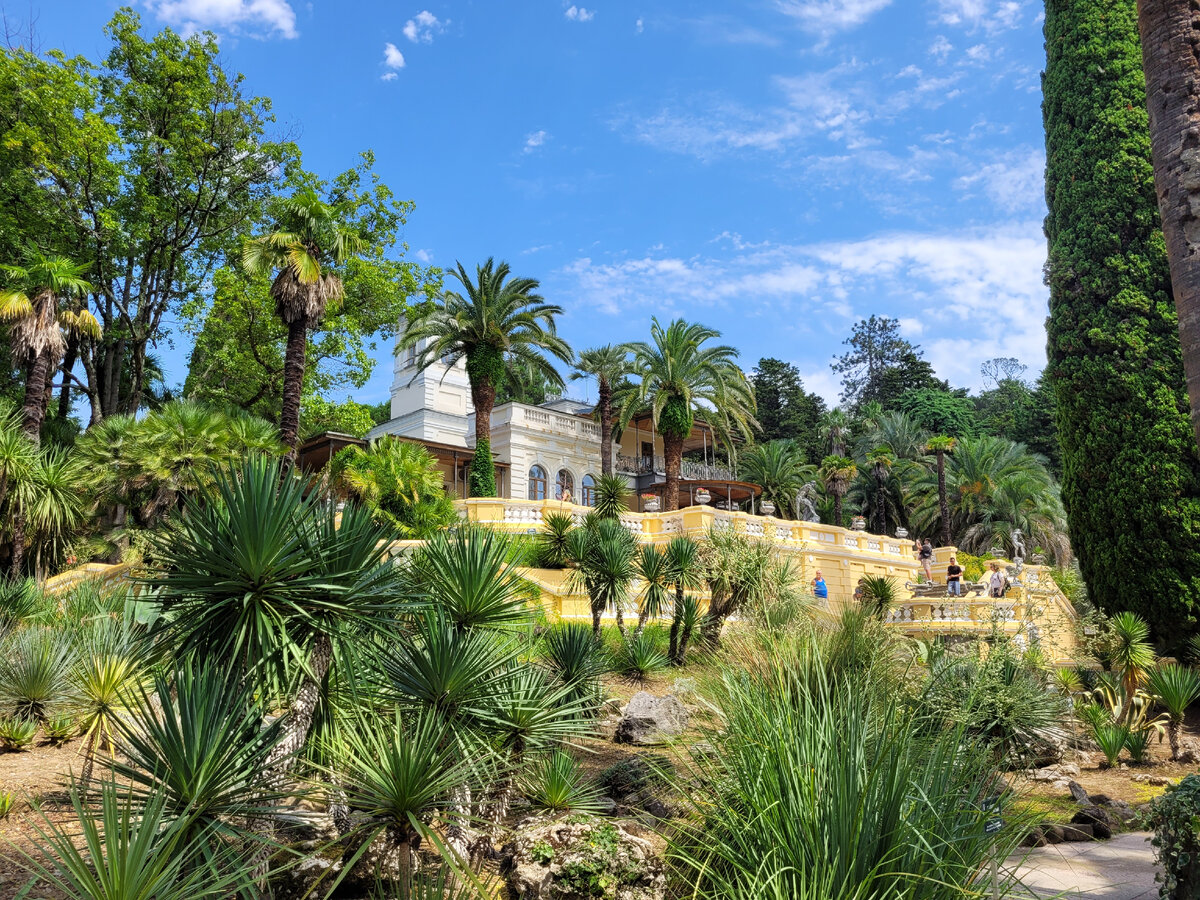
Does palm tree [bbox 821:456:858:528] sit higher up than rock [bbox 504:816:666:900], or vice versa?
palm tree [bbox 821:456:858:528]

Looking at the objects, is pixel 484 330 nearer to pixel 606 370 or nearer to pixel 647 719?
pixel 606 370

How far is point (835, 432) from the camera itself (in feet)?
183

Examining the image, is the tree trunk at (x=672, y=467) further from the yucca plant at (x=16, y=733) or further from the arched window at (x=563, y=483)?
the yucca plant at (x=16, y=733)

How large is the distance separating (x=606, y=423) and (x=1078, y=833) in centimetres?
3275

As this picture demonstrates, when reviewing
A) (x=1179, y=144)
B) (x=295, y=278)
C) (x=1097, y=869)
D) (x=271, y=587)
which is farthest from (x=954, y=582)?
(x=271, y=587)

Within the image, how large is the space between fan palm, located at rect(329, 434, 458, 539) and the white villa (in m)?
12.8

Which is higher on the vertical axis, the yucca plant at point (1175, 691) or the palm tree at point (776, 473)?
the palm tree at point (776, 473)

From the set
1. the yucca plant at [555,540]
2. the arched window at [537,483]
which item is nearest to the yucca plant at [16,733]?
the yucca plant at [555,540]

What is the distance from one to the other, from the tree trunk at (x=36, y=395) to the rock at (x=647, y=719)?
56.7 feet

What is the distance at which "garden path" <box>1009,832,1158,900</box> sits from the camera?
266 inches

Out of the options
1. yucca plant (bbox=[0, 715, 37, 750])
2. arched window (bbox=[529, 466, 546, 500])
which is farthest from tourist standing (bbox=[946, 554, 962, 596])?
yucca plant (bbox=[0, 715, 37, 750])

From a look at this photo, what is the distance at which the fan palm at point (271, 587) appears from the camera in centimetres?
575

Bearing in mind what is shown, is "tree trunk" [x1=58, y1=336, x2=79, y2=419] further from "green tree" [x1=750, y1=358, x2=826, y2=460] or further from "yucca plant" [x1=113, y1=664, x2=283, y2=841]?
"green tree" [x1=750, y1=358, x2=826, y2=460]

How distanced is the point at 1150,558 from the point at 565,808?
44.9ft
